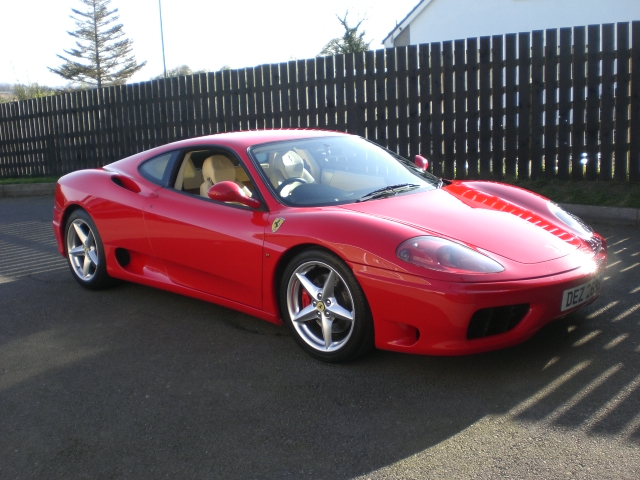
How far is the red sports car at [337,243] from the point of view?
3.48 meters

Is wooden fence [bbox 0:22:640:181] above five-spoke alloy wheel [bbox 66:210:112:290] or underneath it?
above

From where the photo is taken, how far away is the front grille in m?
3.46

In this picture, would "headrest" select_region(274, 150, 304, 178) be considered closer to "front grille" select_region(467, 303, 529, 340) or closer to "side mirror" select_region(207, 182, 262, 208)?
"side mirror" select_region(207, 182, 262, 208)

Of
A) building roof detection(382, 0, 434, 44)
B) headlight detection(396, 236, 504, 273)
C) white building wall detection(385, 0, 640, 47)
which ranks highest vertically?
building roof detection(382, 0, 434, 44)

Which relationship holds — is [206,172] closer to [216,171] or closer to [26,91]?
[216,171]

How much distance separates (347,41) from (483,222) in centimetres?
4766

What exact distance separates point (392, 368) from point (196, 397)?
3.35 ft

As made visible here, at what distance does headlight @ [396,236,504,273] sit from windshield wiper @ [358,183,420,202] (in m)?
0.79

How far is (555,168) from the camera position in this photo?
9086 mm

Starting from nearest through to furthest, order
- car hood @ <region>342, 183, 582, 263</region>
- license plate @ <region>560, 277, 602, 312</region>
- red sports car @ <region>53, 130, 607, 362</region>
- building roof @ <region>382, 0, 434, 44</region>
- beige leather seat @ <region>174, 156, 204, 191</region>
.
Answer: red sports car @ <region>53, 130, 607, 362</region> < license plate @ <region>560, 277, 602, 312</region> < car hood @ <region>342, 183, 582, 263</region> < beige leather seat @ <region>174, 156, 204, 191</region> < building roof @ <region>382, 0, 434, 44</region>

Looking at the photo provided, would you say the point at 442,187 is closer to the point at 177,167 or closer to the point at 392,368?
the point at 392,368

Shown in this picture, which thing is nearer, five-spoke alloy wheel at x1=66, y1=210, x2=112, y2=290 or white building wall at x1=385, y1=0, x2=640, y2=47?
five-spoke alloy wheel at x1=66, y1=210, x2=112, y2=290

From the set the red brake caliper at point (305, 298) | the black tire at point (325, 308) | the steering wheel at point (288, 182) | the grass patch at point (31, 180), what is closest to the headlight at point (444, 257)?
the black tire at point (325, 308)

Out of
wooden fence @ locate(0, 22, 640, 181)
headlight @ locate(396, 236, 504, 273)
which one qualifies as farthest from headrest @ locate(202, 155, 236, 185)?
wooden fence @ locate(0, 22, 640, 181)
